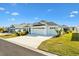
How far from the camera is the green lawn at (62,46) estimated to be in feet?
24.1

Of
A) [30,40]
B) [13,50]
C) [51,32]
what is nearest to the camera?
[13,50]

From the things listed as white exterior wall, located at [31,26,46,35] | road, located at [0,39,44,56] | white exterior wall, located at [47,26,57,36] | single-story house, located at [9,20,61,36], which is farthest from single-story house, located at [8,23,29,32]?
white exterior wall, located at [47,26,57,36]

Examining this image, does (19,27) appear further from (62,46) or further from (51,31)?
(62,46)

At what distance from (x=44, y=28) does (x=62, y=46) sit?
0.93m

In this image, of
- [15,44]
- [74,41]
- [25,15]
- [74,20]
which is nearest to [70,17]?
[74,20]

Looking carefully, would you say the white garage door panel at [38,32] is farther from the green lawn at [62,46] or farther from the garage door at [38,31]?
the green lawn at [62,46]

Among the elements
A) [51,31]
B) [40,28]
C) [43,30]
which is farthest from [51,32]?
[40,28]

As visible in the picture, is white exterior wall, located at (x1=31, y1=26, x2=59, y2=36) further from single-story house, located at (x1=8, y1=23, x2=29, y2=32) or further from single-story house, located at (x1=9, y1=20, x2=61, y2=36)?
single-story house, located at (x1=8, y1=23, x2=29, y2=32)

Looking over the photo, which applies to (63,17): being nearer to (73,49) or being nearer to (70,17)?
(70,17)

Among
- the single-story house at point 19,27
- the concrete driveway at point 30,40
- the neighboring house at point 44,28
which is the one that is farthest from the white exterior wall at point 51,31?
the single-story house at point 19,27

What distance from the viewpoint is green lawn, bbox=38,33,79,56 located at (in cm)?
735

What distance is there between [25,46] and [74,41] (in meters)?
1.44

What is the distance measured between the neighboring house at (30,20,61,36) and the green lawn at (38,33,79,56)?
12.2 inches

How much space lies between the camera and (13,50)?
7465 millimetres
